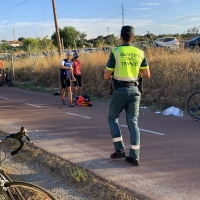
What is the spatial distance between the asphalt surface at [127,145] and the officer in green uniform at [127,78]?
0.47 metres

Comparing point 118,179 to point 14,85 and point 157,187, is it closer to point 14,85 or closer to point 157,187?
point 157,187

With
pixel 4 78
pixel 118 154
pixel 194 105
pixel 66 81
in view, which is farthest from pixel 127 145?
pixel 4 78

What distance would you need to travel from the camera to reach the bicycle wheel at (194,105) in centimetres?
787

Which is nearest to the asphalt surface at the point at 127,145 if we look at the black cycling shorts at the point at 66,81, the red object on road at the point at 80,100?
the red object on road at the point at 80,100

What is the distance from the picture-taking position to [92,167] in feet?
15.9

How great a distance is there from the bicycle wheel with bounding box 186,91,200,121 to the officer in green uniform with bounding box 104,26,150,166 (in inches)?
135

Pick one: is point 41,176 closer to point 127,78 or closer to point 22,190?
point 22,190

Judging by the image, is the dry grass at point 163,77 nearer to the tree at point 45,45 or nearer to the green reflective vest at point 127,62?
the green reflective vest at point 127,62

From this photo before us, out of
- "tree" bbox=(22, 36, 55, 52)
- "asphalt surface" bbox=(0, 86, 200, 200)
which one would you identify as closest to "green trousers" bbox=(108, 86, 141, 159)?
"asphalt surface" bbox=(0, 86, 200, 200)

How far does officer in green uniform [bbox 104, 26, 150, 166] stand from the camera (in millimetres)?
4617

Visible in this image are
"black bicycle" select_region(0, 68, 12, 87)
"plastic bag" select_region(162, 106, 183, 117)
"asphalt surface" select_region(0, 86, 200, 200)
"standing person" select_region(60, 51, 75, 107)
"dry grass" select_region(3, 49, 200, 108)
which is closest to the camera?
"asphalt surface" select_region(0, 86, 200, 200)

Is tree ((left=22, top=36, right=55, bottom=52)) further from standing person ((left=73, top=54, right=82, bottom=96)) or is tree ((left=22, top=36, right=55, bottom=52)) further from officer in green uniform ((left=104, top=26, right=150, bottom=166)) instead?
officer in green uniform ((left=104, top=26, right=150, bottom=166))

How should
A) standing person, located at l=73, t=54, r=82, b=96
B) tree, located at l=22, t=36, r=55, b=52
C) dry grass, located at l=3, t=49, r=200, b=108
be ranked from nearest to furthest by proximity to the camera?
dry grass, located at l=3, t=49, r=200, b=108
standing person, located at l=73, t=54, r=82, b=96
tree, located at l=22, t=36, r=55, b=52

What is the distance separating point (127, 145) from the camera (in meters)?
5.96
